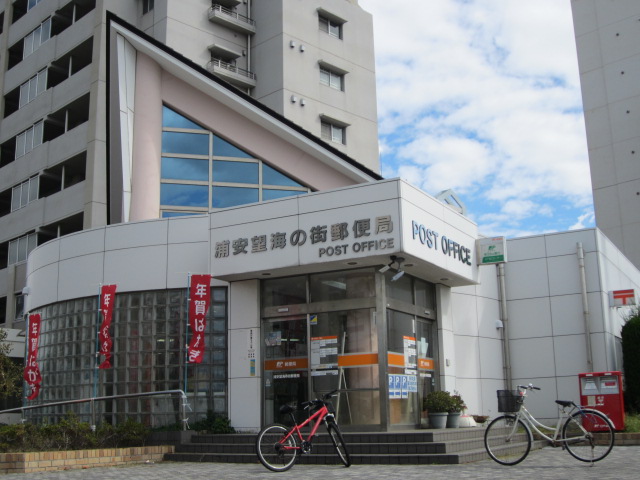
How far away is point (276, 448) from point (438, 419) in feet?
17.4

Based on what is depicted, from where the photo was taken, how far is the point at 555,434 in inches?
422

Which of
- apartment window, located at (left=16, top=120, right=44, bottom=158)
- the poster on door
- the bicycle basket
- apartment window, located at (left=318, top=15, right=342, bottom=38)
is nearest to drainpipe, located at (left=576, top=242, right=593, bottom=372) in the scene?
the poster on door

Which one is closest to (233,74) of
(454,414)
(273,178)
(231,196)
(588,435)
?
(273,178)

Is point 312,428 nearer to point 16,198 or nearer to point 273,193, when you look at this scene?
point 273,193

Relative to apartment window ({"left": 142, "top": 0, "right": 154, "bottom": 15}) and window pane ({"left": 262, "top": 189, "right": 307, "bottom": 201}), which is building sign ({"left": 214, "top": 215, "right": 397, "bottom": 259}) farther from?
apartment window ({"left": 142, "top": 0, "right": 154, "bottom": 15})

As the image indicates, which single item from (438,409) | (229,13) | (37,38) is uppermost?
(229,13)

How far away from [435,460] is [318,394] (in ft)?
11.7

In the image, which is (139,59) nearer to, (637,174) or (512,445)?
(512,445)

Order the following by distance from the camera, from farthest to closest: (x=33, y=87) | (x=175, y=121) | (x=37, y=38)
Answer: (x=37, y=38) → (x=33, y=87) → (x=175, y=121)

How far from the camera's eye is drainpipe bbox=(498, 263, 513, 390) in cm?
1842

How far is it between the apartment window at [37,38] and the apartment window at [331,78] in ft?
47.2

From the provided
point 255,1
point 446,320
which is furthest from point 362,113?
point 446,320

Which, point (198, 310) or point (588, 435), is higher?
point (198, 310)

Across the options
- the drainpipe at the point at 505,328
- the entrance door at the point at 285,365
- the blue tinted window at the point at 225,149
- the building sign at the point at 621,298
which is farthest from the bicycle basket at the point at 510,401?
the blue tinted window at the point at 225,149
